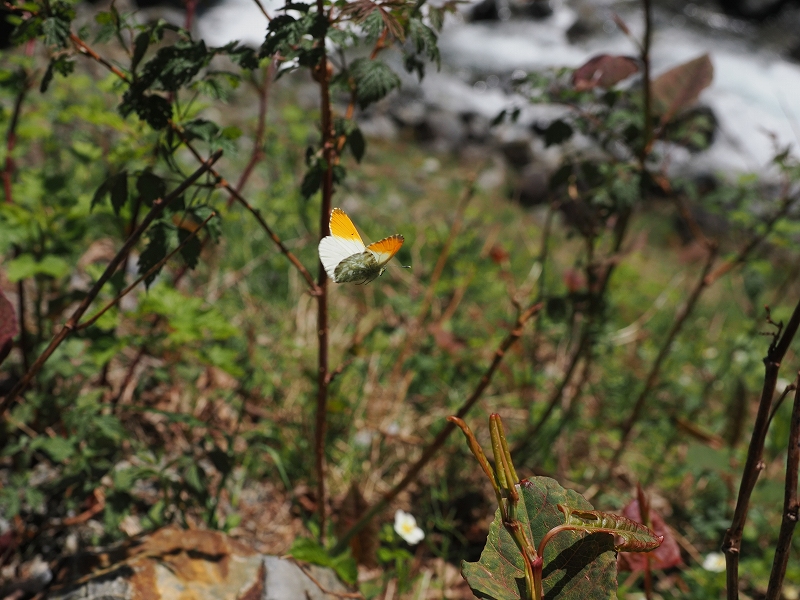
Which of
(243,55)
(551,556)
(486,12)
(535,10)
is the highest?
(486,12)

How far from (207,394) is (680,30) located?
43.0ft

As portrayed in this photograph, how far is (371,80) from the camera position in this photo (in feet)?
3.34

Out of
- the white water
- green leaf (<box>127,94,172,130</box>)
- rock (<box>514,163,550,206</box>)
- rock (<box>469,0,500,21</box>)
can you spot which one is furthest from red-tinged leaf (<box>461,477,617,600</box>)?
rock (<box>469,0,500,21</box>)

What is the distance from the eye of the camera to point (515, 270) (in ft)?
13.3

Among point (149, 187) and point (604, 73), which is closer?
point (149, 187)

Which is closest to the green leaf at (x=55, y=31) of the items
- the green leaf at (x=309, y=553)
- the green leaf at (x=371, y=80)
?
the green leaf at (x=371, y=80)

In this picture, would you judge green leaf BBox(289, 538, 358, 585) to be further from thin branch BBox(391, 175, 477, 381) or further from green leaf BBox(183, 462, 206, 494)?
thin branch BBox(391, 175, 477, 381)

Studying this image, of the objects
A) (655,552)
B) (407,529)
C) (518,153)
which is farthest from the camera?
(518,153)

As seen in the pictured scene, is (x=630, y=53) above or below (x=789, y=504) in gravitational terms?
above

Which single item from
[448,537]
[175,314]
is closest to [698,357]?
[448,537]

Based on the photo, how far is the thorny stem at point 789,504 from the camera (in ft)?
2.44

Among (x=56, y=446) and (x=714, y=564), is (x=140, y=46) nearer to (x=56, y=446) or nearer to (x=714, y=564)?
(x=56, y=446)

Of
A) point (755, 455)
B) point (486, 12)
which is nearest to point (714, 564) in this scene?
point (755, 455)

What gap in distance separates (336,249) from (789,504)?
0.62 meters
